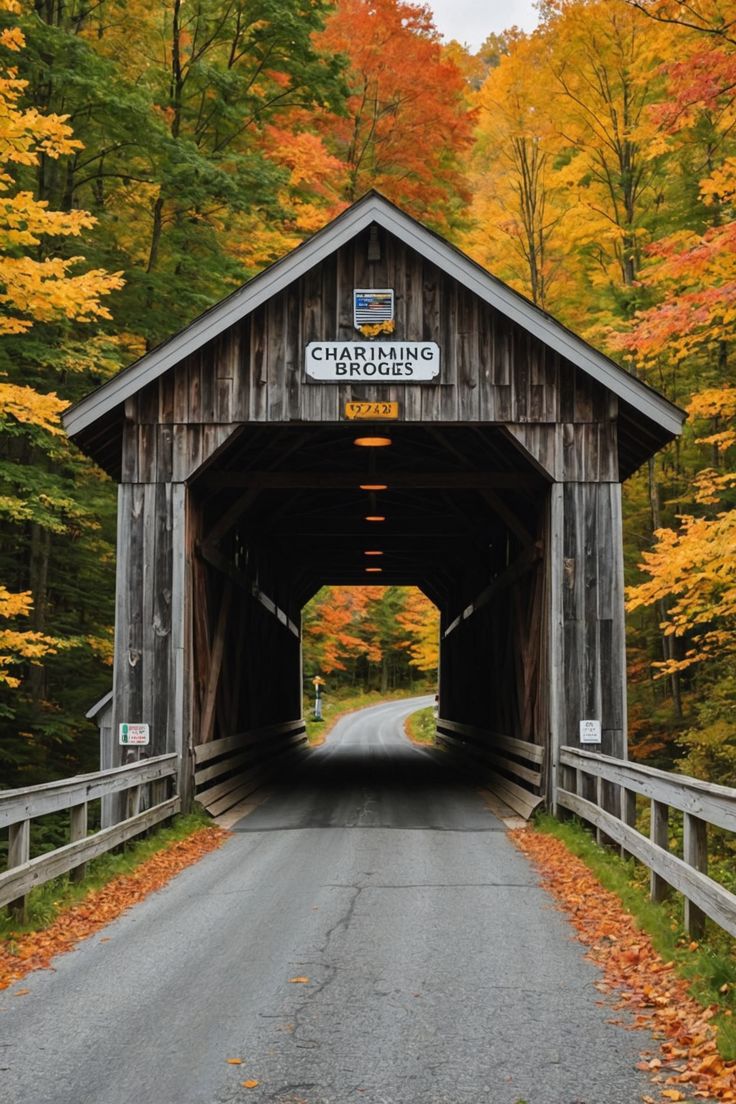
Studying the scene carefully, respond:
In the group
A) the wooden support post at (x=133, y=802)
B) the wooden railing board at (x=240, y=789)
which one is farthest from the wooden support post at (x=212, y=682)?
the wooden support post at (x=133, y=802)

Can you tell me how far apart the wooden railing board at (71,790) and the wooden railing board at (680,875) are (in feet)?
13.9

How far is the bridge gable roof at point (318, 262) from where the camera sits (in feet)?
38.7

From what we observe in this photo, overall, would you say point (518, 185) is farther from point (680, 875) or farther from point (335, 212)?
point (680, 875)

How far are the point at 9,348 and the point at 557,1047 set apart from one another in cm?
1316

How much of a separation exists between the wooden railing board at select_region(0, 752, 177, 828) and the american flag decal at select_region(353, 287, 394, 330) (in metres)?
5.60

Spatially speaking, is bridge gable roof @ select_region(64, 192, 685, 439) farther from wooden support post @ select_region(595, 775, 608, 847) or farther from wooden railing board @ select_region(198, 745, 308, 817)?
wooden railing board @ select_region(198, 745, 308, 817)

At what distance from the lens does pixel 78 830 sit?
8.38 meters

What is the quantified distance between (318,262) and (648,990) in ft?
28.8

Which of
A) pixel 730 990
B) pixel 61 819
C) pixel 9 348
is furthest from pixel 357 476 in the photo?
pixel 730 990

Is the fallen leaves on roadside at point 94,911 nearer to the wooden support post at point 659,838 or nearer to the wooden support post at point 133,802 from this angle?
the wooden support post at point 133,802

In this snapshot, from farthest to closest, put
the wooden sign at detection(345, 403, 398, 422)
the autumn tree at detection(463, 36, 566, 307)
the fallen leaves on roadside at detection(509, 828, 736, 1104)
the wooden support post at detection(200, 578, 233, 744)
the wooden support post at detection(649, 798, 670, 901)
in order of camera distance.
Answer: the autumn tree at detection(463, 36, 566, 307)
the wooden support post at detection(200, 578, 233, 744)
the wooden sign at detection(345, 403, 398, 422)
the wooden support post at detection(649, 798, 670, 901)
the fallen leaves on roadside at detection(509, 828, 736, 1104)

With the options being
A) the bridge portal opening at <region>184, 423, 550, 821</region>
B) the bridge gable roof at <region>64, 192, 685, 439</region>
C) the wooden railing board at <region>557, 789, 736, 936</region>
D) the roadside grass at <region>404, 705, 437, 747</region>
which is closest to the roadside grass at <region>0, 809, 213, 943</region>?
the bridge portal opening at <region>184, 423, 550, 821</region>

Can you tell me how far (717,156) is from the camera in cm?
1761

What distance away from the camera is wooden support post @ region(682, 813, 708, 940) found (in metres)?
6.12
